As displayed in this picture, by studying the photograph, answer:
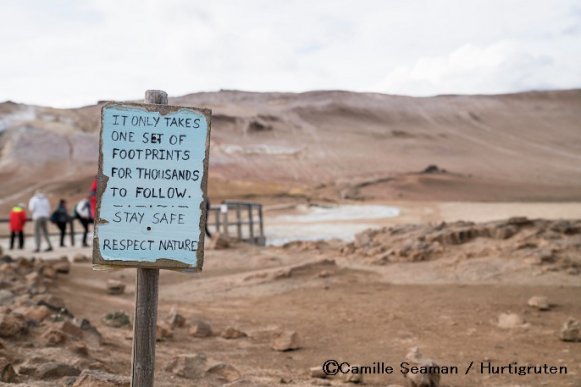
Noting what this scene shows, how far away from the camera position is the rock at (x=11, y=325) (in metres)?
5.37

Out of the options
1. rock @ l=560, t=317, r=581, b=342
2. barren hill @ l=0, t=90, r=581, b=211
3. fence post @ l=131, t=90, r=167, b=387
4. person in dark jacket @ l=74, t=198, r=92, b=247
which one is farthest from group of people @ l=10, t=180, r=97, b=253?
barren hill @ l=0, t=90, r=581, b=211

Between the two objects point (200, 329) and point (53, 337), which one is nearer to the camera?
point (53, 337)

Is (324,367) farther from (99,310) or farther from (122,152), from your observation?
(99,310)

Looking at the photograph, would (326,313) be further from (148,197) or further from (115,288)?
(148,197)

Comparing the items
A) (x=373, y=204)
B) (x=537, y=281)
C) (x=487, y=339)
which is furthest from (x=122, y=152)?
(x=373, y=204)

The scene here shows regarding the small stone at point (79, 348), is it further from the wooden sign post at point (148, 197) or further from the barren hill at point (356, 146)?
the barren hill at point (356, 146)

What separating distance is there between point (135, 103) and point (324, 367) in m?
3.14

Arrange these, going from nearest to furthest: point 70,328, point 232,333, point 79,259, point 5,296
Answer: point 70,328 < point 232,333 < point 5,296 < point 79,259

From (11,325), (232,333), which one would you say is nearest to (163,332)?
(232,333)

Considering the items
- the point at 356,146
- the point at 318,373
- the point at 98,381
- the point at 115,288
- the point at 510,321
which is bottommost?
the point at 115,288

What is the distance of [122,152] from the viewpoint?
3.18 meters

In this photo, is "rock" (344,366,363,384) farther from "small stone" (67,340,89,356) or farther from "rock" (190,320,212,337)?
"rock" (190,320,212,337)

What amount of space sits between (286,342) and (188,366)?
181cm

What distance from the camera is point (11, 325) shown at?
5.43 m
